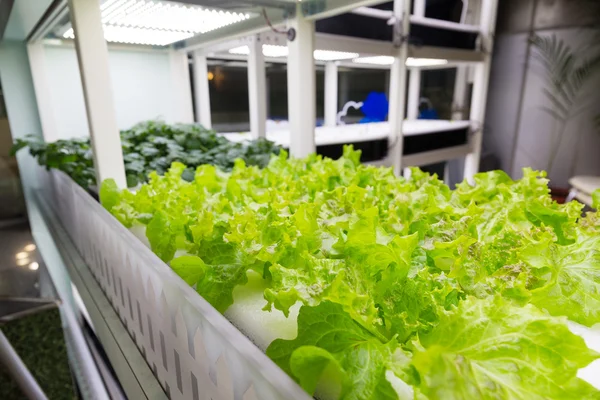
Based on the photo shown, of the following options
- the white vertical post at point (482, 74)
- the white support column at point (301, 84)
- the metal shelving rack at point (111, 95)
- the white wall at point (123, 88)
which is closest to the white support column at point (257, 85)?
the metal shelving rack at point (111, 95)

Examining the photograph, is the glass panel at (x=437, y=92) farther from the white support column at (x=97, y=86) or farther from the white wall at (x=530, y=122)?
the white support column at (x=97, y=86)

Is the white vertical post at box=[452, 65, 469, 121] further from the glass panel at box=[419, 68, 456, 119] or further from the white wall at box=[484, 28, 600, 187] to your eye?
the white wall at box=[484, 28, 600, 187]

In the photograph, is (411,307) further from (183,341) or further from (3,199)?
(3,199)

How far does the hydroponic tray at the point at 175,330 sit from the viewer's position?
1.57ft

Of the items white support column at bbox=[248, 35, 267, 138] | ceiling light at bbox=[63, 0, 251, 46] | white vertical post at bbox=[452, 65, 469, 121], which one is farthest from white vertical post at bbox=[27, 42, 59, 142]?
white vertical post at bbox=[452, 65, 469, 121]

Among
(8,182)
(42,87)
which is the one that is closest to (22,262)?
(8,182)

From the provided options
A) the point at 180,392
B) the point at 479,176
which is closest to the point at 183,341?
the point at 180,392

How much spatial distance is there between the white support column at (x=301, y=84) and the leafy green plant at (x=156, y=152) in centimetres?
25

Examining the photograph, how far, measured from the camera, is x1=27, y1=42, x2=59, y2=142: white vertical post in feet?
8.63

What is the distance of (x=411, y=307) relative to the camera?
22.1 inches

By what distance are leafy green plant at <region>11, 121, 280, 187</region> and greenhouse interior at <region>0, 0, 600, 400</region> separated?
0.01m

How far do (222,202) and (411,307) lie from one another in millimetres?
652

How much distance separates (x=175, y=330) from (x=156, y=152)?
61.4 inches

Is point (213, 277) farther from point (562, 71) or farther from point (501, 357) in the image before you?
point (562, 71)
